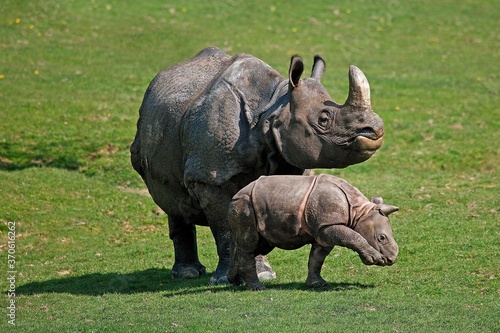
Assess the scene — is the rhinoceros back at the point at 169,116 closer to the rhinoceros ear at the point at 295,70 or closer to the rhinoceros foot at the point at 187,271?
the rhinoceros foot at the point at 187,271

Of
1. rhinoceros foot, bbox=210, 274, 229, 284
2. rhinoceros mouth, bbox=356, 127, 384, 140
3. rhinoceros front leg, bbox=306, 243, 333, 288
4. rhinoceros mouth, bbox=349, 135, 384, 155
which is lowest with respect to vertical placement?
rhinoceros foot, bbox=210, 274, 229, 284

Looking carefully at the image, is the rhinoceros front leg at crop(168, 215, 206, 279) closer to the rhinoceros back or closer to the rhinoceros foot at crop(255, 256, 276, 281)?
the rhinoceros back

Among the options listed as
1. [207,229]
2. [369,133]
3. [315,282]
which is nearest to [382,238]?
[315,282]

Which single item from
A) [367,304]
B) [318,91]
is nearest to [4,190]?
[318,91]

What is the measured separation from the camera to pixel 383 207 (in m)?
11.5

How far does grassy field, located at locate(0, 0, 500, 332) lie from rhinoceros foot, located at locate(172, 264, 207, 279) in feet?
0.56

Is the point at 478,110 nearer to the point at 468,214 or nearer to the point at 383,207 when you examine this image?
the point at 468,214

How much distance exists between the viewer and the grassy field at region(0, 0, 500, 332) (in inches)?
441

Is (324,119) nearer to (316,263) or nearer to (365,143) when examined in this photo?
(365,143)

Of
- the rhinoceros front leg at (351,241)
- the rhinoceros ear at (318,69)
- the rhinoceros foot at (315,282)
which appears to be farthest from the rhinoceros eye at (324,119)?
the rhinoceros foot at (315,282)

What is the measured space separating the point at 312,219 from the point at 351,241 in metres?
0.48

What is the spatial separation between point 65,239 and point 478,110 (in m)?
12.7

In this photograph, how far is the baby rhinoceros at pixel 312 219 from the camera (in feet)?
36.7

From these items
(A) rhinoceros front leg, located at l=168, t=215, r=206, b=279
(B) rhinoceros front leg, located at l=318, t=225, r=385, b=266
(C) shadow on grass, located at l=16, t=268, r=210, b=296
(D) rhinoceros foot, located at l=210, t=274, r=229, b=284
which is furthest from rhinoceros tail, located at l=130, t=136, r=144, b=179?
(B) rhinoceros front leg, located at l=318, t=225, r=385, b=266
